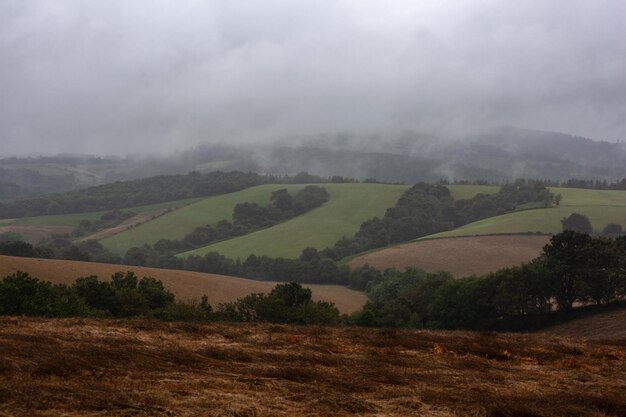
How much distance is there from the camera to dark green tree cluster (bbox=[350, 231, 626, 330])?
58.1 metres

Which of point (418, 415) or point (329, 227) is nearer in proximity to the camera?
point (418, 415)

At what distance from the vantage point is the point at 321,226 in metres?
140

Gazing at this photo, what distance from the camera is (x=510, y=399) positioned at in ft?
49.9

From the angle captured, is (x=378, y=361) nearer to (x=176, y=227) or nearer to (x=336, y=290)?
(x=336, y=290)

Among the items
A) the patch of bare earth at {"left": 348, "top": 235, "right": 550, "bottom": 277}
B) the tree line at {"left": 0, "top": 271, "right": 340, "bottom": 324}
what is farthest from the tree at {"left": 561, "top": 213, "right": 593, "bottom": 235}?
the tree line at {"left": 0, "top": 271, "right": 340, "bottom": 324}

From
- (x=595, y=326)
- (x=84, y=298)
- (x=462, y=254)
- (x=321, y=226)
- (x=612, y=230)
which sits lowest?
(x=595, y=326)

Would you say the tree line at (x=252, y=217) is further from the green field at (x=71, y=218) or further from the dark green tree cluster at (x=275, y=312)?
the dark green tree cluster at (x=275, y=312)

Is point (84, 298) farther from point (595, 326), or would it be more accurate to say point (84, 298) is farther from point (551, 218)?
point (551, 218)

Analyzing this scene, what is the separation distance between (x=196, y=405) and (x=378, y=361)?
32.3ft

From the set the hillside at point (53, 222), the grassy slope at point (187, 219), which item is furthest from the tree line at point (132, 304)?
the hillside at point (53, 222)

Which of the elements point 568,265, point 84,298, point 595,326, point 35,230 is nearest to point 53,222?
point 35,230

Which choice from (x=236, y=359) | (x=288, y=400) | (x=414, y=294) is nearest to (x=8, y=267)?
(x=414, y=294)

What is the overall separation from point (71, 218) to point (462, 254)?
112 m

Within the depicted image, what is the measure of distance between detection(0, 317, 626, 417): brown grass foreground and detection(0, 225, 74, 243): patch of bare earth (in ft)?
422
